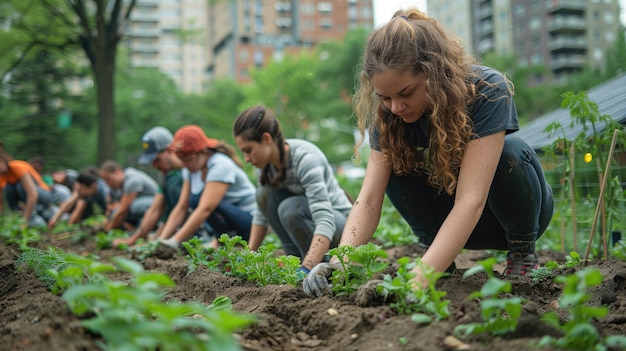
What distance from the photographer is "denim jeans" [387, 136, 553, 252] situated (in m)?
2.67

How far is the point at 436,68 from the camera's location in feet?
7.41

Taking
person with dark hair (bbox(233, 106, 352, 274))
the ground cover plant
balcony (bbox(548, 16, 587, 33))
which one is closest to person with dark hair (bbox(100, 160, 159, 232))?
person with dark hair (bbox(233, 106, 352, 274))

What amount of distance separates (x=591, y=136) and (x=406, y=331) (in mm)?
1997

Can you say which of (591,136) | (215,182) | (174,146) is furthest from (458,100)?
(174,146)

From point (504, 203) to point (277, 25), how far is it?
235ft

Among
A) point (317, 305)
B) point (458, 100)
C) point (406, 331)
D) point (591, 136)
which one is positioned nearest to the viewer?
point (406, 331)

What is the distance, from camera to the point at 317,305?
2.16 meters

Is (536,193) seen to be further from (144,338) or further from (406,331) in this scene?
(144,338)

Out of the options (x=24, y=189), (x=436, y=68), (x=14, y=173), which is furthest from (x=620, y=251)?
(x=24, y=189)

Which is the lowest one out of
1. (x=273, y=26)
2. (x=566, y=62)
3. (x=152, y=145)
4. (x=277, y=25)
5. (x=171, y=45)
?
(x=152, y=145)

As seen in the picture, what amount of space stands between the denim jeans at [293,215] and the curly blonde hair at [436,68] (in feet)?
4.03

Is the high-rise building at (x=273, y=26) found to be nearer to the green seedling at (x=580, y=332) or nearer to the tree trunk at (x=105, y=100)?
the tree trunk at (x=105, y=100)

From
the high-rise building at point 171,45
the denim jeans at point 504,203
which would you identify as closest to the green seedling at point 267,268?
the denim jeans at point 504,203

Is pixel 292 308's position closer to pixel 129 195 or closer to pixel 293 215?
pixel 293 215
